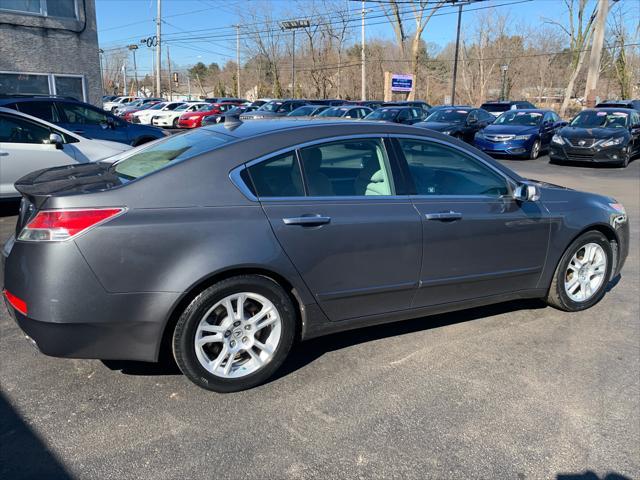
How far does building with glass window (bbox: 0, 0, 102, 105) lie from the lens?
13992 mm

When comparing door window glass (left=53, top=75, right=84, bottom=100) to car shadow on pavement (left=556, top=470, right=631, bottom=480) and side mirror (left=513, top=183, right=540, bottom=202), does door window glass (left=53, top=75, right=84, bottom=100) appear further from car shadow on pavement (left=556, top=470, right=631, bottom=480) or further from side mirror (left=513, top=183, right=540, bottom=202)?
car shadow on pavement (left=556, top=470, right=631, bottom=480)

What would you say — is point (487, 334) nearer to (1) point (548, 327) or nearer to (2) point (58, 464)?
(1) point (548, 327)

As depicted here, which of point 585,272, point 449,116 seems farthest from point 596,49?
point 585,272

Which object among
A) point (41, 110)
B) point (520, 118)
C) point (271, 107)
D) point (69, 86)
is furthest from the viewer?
point (271, 107)

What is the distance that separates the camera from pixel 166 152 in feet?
11.3

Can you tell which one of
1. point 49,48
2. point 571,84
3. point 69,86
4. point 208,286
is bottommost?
point 208,286

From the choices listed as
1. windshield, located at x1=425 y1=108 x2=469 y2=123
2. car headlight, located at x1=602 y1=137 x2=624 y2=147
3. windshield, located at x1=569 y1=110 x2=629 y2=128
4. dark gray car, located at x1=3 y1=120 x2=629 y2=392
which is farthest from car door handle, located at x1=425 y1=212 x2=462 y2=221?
windshield, located at x1=425 y1=108 x2=469 y2=123

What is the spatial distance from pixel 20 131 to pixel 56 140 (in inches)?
21.2

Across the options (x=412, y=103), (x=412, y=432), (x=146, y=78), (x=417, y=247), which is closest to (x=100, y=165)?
(x=417, y=247)

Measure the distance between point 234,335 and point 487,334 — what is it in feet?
6.54

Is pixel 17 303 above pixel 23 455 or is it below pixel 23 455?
above

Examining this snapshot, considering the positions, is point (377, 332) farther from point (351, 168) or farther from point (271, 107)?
point (271, 107)

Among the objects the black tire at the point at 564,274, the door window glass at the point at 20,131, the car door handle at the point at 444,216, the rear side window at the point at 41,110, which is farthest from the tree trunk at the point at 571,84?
the car door handle at the point at 444,216

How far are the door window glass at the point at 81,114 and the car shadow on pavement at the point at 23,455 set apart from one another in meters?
8.60
